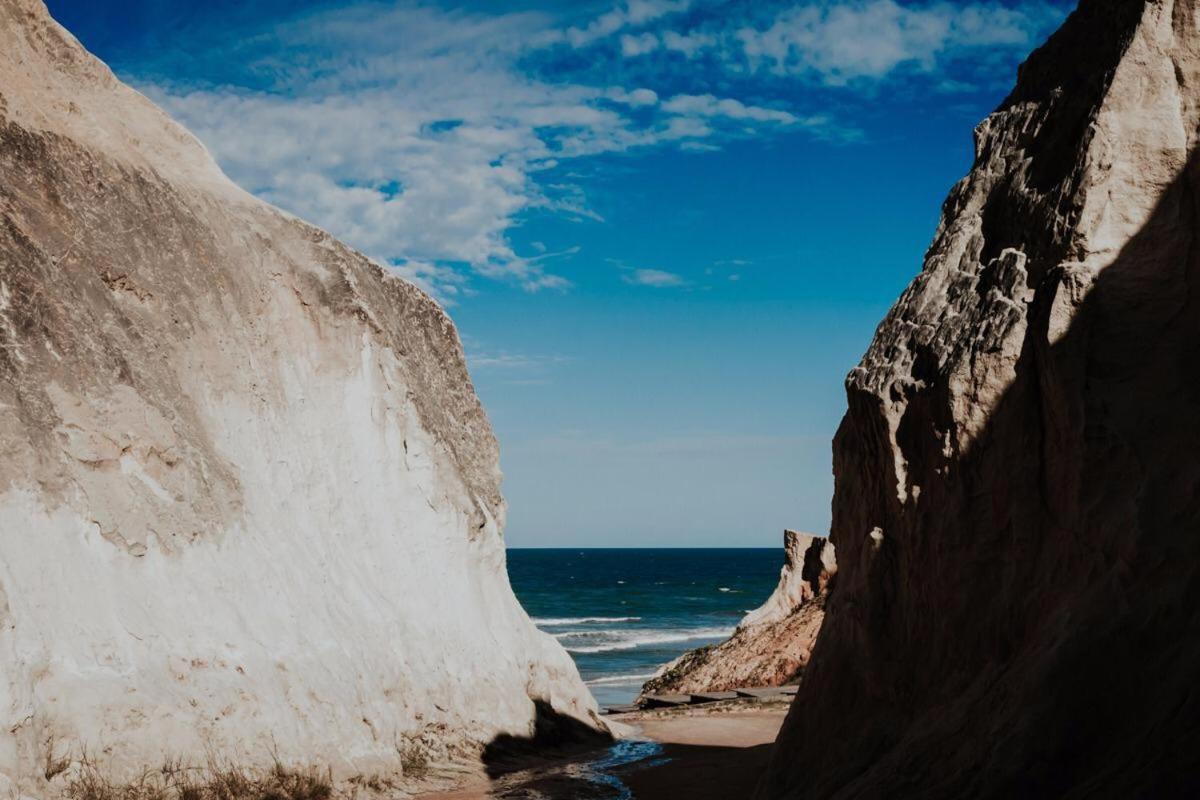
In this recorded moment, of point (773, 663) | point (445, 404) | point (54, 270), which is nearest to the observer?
point (54, 270)

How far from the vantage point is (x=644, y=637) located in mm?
56500

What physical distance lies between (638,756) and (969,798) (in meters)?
12.4

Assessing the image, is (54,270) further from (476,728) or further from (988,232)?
(988,232)

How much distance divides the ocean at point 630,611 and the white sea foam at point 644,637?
44mm

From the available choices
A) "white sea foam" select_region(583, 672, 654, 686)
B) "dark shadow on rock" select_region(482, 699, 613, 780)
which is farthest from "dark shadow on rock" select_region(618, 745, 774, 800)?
"white sea foam" select_region(583, 672, 654, 686)

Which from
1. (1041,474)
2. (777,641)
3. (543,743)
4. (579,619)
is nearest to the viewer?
(1041,474)

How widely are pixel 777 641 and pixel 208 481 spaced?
17631mm

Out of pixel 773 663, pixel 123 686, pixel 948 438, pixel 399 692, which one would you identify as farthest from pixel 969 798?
pixel 773 663

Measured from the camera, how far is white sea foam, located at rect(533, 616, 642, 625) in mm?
65812

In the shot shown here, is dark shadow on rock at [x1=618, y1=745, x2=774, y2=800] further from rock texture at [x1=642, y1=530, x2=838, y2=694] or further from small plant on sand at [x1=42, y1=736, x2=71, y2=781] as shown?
rock texture at [x1=642, y1=530, x2=838, y2=694]

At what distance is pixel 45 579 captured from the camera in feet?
38.5

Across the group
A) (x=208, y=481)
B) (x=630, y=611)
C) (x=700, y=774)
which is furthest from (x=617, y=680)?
(x=630, y=611)

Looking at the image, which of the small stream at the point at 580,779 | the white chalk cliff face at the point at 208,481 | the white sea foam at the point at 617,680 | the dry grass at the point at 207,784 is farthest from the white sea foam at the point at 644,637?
the dry grass at the point at 207,784

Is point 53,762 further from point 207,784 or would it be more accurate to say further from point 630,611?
point 630,611
